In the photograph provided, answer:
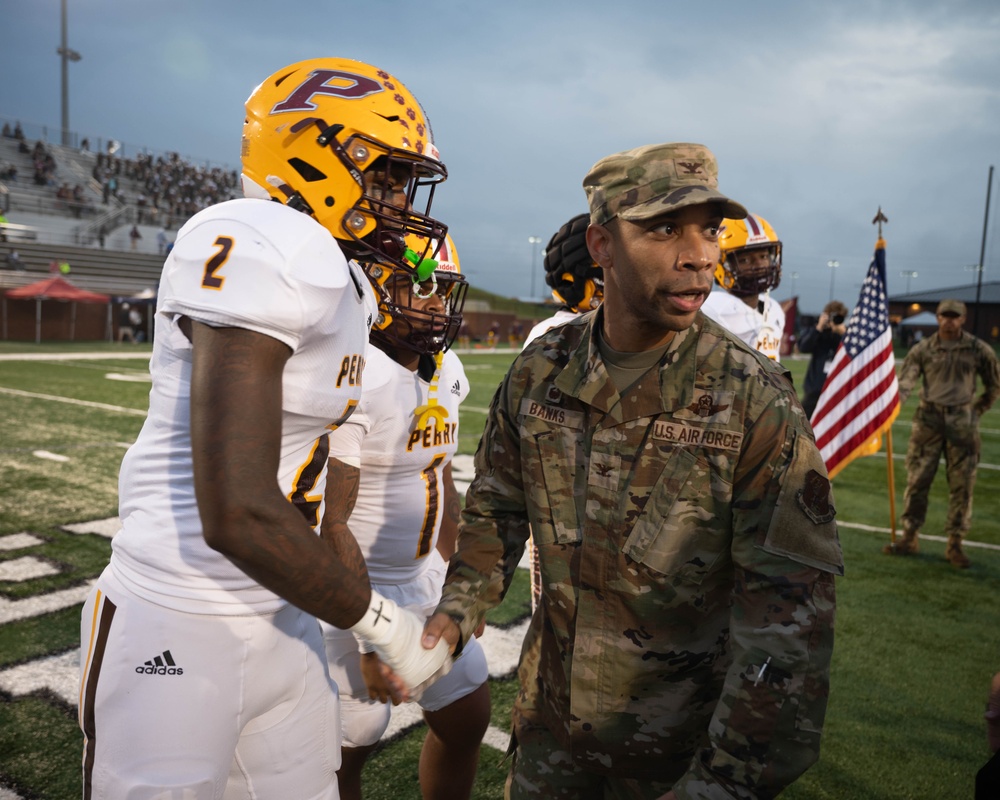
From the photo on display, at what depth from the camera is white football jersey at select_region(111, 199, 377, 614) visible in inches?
61.7

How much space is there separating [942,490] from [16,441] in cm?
1119

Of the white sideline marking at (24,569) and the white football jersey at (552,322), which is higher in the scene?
the white football jersey at (552,322)

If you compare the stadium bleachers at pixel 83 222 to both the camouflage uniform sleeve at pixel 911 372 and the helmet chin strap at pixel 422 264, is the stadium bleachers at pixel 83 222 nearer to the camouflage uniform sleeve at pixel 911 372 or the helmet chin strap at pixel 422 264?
the camouflage uniform sleeve at pixel 911 372

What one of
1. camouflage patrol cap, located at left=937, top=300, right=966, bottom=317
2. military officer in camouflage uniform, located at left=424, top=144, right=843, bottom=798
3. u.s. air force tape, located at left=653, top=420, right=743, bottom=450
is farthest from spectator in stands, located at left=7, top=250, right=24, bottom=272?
u.s. air force tape, located at left=653, top=420, right=743, bottom=450

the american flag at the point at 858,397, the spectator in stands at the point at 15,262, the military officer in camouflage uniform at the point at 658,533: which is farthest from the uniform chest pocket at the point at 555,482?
the spectator in stands at the point at 15,262

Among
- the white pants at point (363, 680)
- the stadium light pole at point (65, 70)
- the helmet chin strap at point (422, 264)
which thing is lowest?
the white pants at point (363, 680)

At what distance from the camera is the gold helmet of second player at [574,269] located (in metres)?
4.23

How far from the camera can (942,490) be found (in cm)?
960

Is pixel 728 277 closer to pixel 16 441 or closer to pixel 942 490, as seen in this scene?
pixel 942 490

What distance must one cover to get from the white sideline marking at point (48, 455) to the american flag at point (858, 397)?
25.5 ft

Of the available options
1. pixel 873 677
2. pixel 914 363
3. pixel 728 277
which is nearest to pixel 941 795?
pixel 873 677

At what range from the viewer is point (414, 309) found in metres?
2.98

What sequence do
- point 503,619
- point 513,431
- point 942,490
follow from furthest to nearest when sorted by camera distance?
point 942,490, point 503,619, point 513,431

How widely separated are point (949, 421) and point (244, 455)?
7.18m
